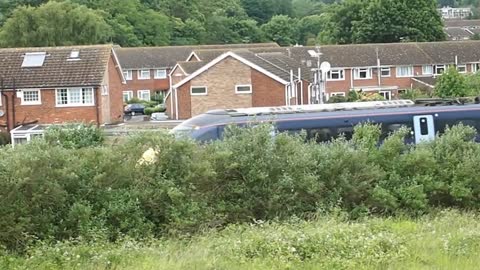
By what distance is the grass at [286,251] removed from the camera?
928cm

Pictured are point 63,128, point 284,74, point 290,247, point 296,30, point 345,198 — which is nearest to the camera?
point 290,247

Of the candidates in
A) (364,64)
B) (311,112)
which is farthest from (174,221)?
(364,64)

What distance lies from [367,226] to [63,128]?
23.0ft

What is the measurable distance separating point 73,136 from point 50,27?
2459 inches

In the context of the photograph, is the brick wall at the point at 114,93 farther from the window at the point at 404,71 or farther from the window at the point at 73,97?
the window at the point at 404,71

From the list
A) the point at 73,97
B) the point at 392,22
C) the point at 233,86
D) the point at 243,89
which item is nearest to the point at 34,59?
the point at 73,97

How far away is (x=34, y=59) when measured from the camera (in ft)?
151

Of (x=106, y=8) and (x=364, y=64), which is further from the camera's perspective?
(x=106, y=8)

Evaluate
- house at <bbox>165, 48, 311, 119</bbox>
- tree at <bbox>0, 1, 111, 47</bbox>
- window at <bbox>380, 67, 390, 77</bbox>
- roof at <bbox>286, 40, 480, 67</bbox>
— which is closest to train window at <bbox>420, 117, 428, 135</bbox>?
house at <bbox>165, 48, 311, 119</bbox>

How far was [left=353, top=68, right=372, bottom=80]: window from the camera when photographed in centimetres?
7075

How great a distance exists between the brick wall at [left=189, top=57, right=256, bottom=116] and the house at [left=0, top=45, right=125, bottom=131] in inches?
305

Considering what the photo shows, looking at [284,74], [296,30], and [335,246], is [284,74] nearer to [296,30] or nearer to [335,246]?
[335,246]

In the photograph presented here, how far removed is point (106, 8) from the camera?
103 m

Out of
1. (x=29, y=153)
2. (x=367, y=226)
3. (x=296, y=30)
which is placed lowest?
(x=367, y=226)
